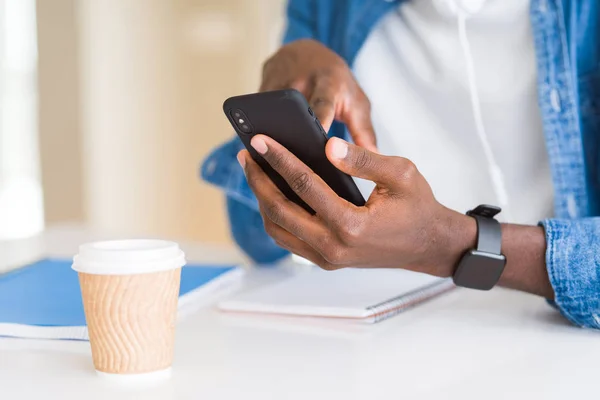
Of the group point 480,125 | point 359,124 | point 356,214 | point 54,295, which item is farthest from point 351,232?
point 480,125

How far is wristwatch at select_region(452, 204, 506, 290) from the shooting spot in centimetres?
83

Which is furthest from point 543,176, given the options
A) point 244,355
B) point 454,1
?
point 244,355

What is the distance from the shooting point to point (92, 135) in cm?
337

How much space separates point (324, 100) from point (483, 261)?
284 millimetres

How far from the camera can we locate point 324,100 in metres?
0.94

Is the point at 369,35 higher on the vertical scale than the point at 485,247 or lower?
higher

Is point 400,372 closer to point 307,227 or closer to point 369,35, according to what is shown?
point 307,227

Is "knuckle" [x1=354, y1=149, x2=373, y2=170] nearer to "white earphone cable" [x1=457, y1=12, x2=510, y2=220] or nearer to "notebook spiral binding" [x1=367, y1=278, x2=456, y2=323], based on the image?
"notebook spiral binding" [x1=367, y1=278, x2=456, y2=323]

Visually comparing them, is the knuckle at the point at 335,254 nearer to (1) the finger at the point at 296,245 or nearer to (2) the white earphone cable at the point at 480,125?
(1) the finger at the point at 296,245

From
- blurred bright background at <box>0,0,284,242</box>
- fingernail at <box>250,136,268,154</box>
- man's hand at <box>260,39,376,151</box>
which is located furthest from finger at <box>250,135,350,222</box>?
blurred bright background at <box>0,0,284,242</box>

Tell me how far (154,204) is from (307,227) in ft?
9.74

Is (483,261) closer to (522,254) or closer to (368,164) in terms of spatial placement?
(522,254)

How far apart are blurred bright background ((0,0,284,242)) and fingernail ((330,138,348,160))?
2475mm

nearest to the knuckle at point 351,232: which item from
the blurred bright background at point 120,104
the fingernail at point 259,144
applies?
the fingernail at point 259,144
